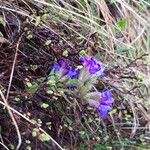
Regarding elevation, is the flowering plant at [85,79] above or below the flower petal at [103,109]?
above

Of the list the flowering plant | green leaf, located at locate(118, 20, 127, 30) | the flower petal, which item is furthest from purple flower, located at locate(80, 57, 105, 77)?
green leaf, located at locate(118, 20, 127, 30)

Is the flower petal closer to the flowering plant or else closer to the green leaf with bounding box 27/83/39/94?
the flowering plant

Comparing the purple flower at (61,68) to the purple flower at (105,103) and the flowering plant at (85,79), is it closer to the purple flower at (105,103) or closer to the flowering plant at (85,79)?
the flowering plant at (85,79)

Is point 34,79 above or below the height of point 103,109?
above

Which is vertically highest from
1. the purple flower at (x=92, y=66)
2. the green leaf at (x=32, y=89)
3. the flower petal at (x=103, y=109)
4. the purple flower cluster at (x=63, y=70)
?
the green leaf at (x=32, y=89)

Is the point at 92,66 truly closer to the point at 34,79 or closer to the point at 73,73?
the point at 73,73

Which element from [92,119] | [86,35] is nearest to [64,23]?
[86,35]

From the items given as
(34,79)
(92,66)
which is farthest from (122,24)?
(34,79)

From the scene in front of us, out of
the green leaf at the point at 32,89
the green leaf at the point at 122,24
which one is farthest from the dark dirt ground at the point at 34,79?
the green leaf at the point at 122,24

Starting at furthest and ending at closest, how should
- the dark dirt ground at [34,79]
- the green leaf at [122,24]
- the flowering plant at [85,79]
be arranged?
the green leaf at [122,24]
the flowering plant at [85,79]
the dark dirt ground at [34,79]
